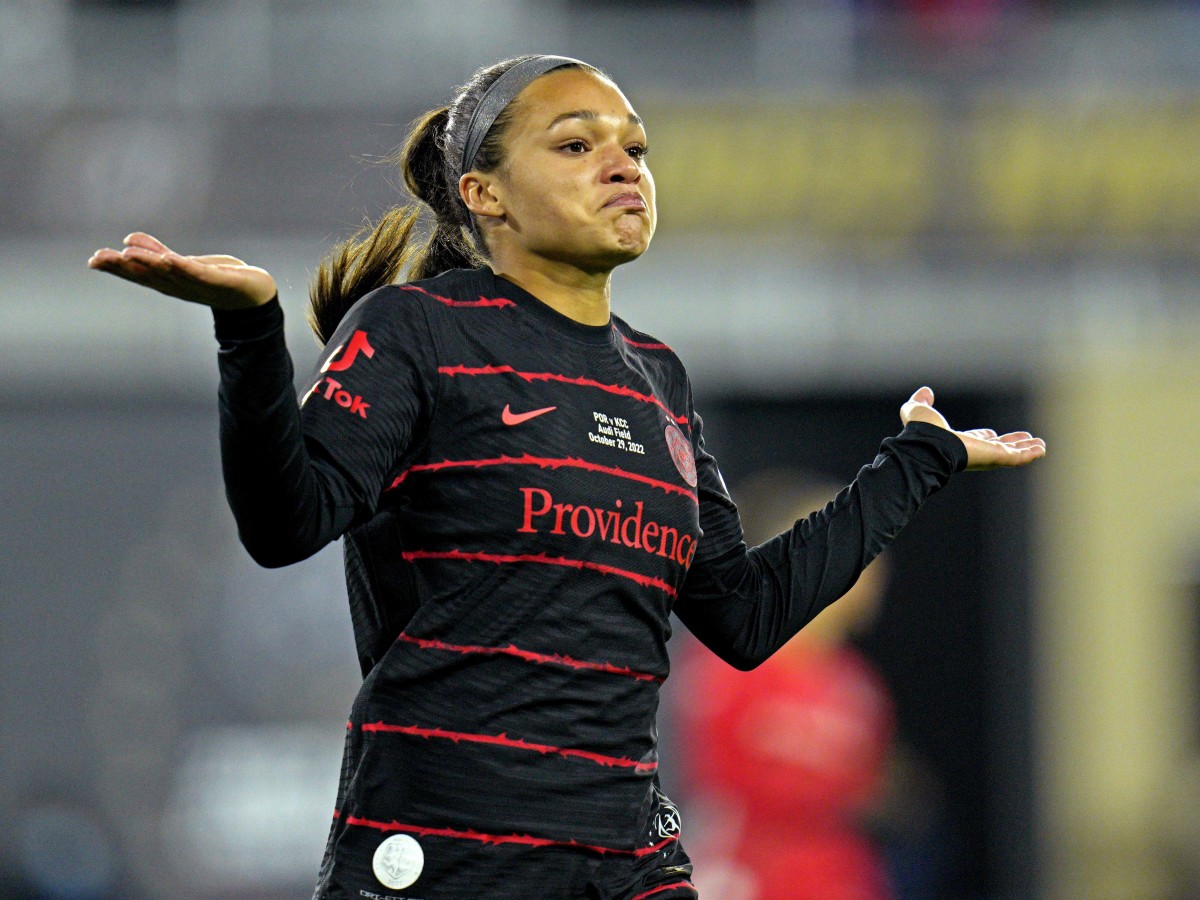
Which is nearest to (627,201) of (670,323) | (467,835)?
(467,835)

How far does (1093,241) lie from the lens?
32.6 feet

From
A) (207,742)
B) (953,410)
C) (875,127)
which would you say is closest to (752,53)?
(875,127)

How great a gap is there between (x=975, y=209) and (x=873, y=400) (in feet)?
3.95

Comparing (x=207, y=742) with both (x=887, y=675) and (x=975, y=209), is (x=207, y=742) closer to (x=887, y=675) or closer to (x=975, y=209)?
(x=887, y=675)

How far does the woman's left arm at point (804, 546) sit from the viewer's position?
2.86 metres

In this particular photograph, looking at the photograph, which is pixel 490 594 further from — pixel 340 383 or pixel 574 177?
pixel 574 177

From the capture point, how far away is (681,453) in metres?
2.71

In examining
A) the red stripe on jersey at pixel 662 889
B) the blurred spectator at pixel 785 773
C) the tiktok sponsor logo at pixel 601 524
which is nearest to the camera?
the tiktok sponsor logo at pixel 601 524

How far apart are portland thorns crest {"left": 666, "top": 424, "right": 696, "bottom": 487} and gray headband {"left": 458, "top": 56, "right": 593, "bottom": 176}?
0.47 metres

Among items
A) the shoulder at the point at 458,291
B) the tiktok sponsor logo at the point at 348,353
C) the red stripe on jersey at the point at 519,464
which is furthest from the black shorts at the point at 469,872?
the shoulder at the point at 458,291

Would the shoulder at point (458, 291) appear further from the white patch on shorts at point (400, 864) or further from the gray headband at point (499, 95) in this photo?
the white patch on shorts at point (400, 864)

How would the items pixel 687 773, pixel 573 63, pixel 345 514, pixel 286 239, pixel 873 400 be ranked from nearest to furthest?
1. pixel 345 514
2. pixel 573 63
3. pixel 687 773
4. pixel 286 239
5. pixel 873 400

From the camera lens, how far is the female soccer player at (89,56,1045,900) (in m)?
2.33

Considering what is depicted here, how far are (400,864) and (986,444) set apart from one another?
3.71 ft
